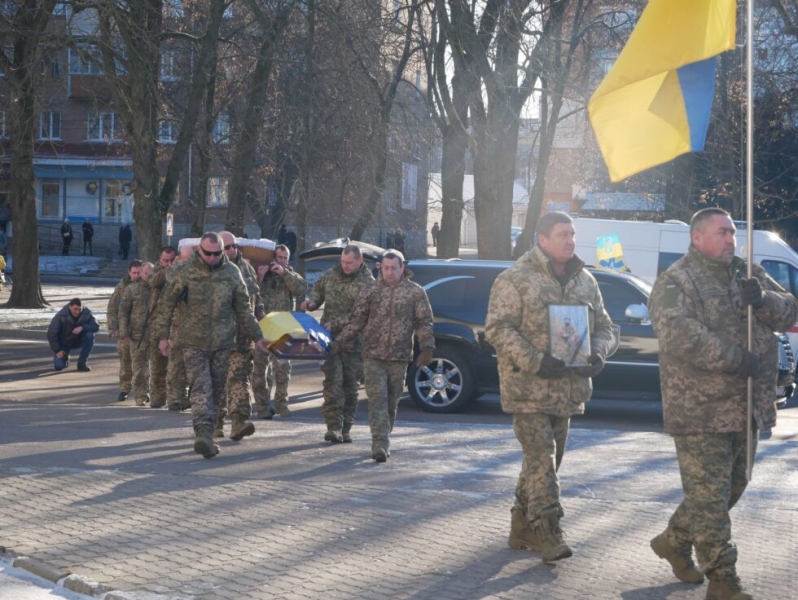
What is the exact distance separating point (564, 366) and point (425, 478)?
2.88 metres

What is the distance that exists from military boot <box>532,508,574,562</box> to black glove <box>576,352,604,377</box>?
75 centimetres

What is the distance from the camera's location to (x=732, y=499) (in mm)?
6023

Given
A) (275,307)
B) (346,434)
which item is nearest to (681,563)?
(346,434)

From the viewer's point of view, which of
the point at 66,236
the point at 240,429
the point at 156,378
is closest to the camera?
the point at 240,429

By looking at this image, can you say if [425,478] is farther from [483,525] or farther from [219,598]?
[219,598]

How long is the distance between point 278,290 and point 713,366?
8471 mm

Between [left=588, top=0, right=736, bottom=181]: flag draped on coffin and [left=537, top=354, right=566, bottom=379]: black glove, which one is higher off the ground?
[left=588, top=0, right=736, bottom=181]: flag draped on coffin

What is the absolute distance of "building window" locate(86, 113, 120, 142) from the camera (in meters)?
24.5

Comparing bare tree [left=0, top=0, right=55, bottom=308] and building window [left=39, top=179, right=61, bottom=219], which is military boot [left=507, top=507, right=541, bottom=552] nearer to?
bare tree [left=0, top=0, right=55, bottom=308]

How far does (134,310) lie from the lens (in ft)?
49.1

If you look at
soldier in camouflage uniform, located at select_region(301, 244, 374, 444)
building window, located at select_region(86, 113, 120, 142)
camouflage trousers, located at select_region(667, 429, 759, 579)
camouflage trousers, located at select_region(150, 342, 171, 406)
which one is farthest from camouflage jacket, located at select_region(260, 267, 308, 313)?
building window, located at select_region(86, 113, 120, 142)

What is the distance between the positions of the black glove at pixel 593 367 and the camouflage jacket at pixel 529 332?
0.05 metres

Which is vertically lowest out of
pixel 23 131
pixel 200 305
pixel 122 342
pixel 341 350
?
pixel 122 342

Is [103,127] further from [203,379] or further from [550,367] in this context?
[550,367]
